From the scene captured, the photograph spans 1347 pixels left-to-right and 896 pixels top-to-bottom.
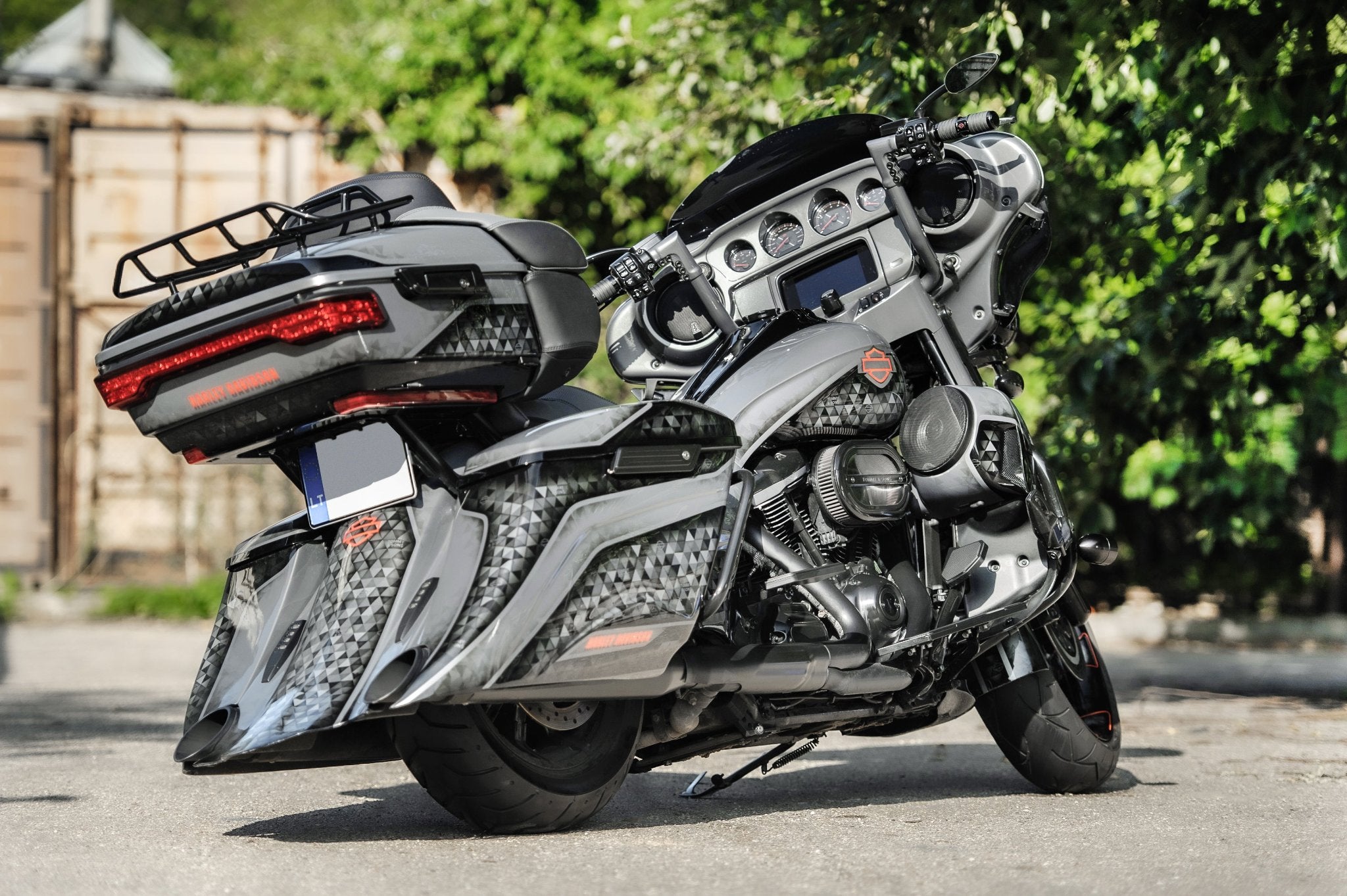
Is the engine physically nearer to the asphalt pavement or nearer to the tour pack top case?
the asphalt pavement

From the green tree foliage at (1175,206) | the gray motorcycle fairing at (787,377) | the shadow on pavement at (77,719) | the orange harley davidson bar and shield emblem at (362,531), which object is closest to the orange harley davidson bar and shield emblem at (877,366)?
the gray motorcycle fairing at (787,377)

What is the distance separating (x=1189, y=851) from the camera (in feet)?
12.5

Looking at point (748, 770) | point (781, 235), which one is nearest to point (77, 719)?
point (748, 770)

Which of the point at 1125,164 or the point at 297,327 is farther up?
the point at 1125,164

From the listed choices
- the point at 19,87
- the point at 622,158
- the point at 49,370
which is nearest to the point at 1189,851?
the point at 622,158

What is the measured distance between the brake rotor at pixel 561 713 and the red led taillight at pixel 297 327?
96 cm

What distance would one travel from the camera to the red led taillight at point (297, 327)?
3.52 m

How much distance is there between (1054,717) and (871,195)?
5.26ft

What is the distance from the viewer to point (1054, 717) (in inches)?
188

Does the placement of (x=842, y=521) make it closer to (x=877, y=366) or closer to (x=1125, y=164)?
(x=877, y=366)

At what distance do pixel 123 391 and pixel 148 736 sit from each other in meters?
3.03

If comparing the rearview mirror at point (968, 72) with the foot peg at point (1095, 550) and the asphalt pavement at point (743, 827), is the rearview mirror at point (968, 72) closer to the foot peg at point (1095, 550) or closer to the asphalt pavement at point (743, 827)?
the foot peg at point (1095, 550)

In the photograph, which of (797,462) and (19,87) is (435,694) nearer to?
(797,462)

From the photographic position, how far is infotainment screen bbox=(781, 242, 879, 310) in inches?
189
